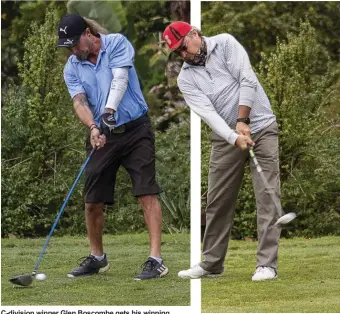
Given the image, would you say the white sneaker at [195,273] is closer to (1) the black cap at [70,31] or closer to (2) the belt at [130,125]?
(2) the belt at [130,125]

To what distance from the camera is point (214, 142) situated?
242 inches

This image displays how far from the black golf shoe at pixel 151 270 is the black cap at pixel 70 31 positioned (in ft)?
4.22

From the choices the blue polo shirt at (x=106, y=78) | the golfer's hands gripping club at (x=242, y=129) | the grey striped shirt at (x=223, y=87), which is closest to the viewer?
the golfer's hands gripping club at (x=242, y=129)

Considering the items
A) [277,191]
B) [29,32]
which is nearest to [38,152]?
[29,32]

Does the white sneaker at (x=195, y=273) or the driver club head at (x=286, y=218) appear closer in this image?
the driver club head at (x=286, y=218)

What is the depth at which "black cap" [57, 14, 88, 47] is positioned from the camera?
607 cm

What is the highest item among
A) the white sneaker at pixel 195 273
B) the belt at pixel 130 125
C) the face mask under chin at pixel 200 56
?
the face mask under chin at pixel 200 56

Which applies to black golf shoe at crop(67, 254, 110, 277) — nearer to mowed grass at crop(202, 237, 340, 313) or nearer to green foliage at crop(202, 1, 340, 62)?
mowed grass at crop(202, 237, 340, 313)

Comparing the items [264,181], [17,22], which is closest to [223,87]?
[264,181]

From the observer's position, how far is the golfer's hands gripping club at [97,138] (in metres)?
6.08

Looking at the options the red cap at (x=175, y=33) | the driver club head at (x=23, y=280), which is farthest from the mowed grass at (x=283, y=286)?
the red cap at (x=175, y=33)

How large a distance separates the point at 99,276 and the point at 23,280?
0.49 metres

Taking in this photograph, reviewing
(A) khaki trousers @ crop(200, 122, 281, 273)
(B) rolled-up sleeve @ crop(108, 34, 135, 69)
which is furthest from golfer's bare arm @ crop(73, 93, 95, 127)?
(A) khaki trousers @ crop(200, 122, 281, 273)

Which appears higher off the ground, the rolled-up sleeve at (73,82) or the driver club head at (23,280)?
the rolled-up sleeve at (73,82)
